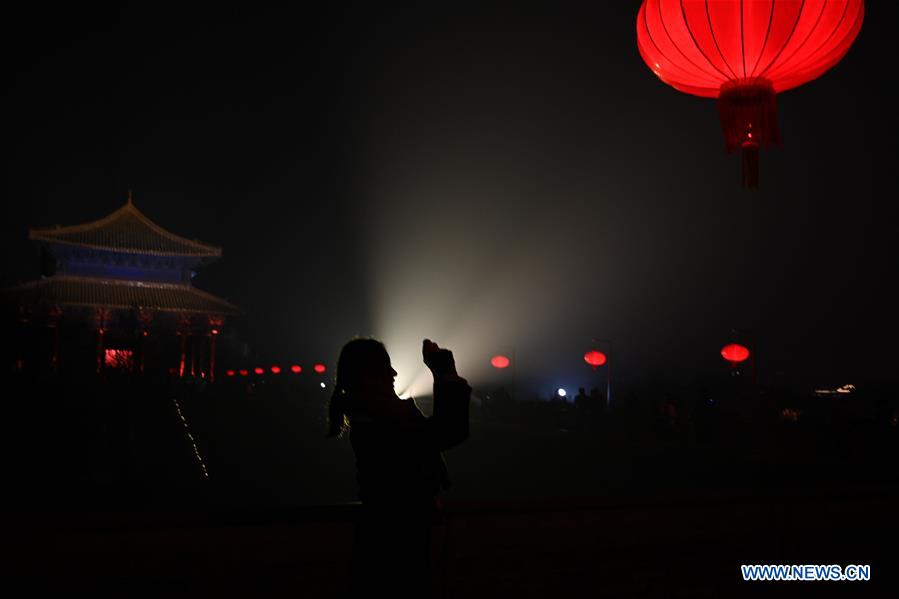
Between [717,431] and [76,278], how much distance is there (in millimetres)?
20004

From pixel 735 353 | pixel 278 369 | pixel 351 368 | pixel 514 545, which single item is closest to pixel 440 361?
pixel 351 368

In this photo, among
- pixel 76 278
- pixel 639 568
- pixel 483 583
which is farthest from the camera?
pixel 76 278

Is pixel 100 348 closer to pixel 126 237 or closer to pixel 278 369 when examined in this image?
pixel 126 237

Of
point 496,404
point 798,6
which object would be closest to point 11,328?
point 496,404

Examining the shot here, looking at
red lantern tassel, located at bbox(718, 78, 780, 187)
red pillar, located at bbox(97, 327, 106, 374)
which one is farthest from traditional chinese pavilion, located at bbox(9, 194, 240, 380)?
red lantern tassel, located at bbox(718, 78, 780, 187)

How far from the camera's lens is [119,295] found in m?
22.6

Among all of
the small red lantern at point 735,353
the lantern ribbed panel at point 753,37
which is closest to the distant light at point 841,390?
the small red lantern at point 735,353

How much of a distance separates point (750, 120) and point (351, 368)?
9.19 ft

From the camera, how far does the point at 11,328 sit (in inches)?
661

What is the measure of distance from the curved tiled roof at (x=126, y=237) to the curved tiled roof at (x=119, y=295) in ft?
3.75

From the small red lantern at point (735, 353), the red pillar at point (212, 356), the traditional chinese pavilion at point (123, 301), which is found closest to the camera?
the small red lantern at point (735, 353)

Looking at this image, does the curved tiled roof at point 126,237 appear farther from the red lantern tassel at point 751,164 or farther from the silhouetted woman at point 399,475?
the silhouetted woman at point 399,475

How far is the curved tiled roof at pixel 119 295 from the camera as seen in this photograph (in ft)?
69.7

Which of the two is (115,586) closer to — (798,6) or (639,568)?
(639,568)
